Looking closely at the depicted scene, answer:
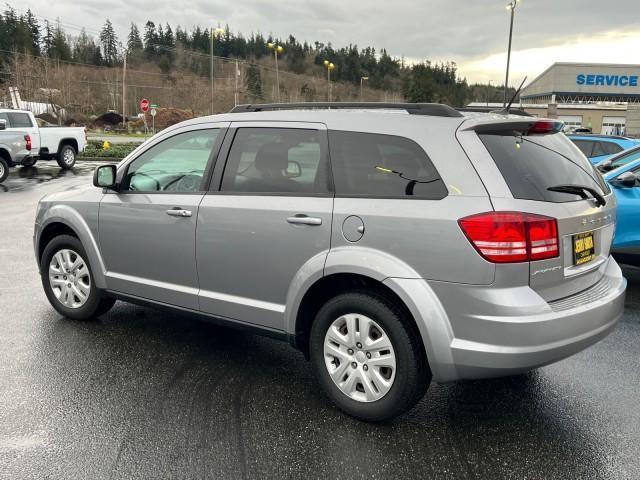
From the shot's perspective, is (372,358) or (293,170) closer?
(372,358)

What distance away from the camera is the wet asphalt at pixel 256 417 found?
9.61 feet

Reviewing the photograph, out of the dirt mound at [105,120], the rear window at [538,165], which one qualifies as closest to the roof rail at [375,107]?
the rear window at [538,165]

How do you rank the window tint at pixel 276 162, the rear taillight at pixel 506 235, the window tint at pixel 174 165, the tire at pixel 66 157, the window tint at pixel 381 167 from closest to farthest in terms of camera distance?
the rear taillight at pixel 506 235 → the window tint at pixel 381 167 → the window tint at pixel 276 162 → the window tint at pixel 174 165 → the tire at pixel 66 157

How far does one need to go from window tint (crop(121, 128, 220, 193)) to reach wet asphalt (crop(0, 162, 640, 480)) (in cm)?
126

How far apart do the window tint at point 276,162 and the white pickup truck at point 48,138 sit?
1657 centimetres

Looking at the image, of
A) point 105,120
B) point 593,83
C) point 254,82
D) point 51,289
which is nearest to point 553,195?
point 51,289

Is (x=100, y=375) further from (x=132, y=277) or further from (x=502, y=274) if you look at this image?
(x=502, y=274)

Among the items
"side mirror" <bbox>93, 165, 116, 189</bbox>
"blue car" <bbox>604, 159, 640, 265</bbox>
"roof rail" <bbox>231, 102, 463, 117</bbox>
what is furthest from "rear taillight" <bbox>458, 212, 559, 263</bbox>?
"blue car" <bbox>604, 159, 640, 265</bbox>

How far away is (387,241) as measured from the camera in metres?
3.13

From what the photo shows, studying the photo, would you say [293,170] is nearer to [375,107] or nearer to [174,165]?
[375,107]

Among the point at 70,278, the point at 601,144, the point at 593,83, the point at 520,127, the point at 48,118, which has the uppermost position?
the point at 593,83

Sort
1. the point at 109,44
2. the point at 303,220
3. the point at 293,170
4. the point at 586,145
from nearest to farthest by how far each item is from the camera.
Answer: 1. the point at 303,220
2. the point at 293,170
3. the point at 586,145
4. the point at 109,44

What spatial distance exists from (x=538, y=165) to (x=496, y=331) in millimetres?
989

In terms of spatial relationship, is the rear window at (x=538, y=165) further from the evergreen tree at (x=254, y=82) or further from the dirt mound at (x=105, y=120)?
the evergreen tree at (x=254, y=82)
